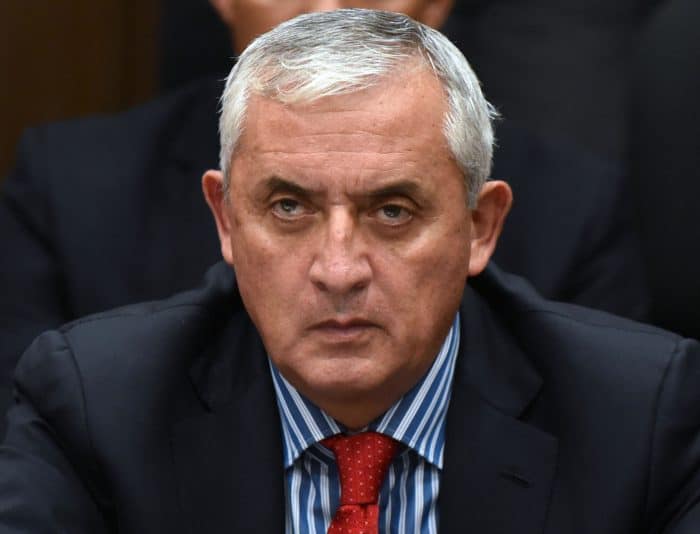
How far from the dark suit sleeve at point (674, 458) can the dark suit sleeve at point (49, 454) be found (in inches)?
29.5

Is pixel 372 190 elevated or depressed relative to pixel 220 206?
elevated

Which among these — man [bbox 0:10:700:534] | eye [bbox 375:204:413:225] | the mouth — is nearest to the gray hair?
man [bbox 0:10:700:534]

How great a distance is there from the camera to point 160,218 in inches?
113

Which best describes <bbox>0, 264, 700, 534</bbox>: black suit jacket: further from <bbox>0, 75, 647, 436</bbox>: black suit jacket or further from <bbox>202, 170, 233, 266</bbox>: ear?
<bbox>0, 75, 647, 436</bbox>: black suit jacket

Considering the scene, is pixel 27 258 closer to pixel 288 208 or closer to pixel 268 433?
pixel 268 433

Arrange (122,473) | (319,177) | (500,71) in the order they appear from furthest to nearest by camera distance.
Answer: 1. (500,71)
2. (122,473)
3. (319,177)

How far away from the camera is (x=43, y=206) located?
2.88 m

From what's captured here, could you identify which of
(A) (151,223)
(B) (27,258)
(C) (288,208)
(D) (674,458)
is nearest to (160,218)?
(A) (151,223)

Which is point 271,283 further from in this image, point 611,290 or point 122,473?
point 611,290

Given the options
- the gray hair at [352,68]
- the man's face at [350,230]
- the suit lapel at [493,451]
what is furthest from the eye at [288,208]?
the suit lapel at [493,451]

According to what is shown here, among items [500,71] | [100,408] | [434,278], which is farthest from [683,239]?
[100,408]

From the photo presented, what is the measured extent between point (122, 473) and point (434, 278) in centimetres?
50

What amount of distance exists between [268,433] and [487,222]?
0.42 m

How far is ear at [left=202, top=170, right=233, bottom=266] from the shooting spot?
2098 millimetres
